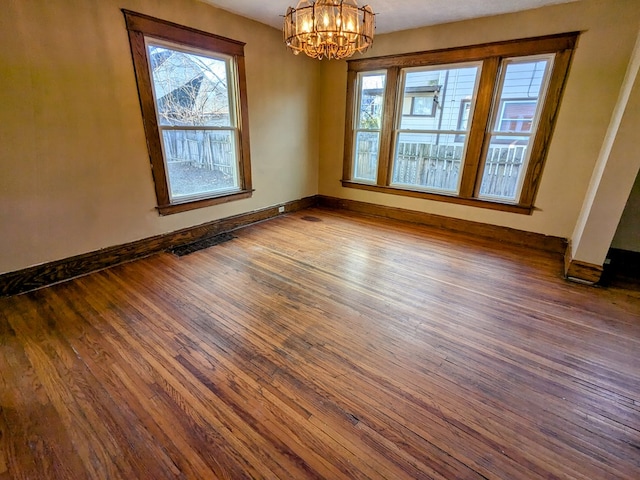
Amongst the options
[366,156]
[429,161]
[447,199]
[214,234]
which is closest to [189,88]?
[214,234]

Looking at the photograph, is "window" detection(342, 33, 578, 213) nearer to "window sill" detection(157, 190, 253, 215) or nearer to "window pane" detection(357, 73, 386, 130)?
"window pane" detection(357, 73, 386, 130)

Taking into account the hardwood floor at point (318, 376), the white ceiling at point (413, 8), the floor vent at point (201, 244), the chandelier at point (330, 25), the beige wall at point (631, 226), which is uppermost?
the white ceiling at point (413, 8)

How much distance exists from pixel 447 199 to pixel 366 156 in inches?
60.8

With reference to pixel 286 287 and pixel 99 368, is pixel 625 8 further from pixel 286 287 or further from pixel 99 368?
pixel 99 368

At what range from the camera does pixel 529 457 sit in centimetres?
138

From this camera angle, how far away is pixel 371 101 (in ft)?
15.7

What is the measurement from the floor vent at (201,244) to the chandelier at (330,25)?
2.43m

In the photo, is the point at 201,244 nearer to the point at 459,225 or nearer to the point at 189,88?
the point at 189,88

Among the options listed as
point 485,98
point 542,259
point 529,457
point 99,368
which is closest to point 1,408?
point 99,368

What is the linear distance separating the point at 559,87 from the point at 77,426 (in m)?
5.12

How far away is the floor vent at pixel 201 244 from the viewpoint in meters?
3.53

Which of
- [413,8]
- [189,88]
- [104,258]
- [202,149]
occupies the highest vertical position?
[413,8]

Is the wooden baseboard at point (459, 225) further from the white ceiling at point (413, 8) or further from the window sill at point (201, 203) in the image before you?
the white ceiling at point (413, 8)

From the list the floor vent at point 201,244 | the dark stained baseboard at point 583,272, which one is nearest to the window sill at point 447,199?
the dark stained baseboard at point 583,272
